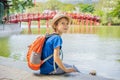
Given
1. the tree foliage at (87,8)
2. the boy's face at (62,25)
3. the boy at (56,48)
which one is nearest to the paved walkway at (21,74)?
the boy at (56,48)

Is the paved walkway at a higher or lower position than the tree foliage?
higher

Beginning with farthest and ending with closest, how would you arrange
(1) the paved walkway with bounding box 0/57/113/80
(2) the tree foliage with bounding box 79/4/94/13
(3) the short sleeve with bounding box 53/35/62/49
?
(2) the tree foliage with bounding box 79/4/94/13 < (1) the paved walkway with bounding box 0/57/113/80 < (3) the short sleeve with bounding box 53/35/62/49

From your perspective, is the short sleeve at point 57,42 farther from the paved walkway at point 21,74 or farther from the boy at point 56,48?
the paved walkway at point 21,74

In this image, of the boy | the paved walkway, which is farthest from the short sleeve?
the paved walkway

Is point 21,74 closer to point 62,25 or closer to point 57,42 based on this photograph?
point 57,42

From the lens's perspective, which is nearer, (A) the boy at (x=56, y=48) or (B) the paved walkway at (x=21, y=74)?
(A) the boy at (x=56, y=48)

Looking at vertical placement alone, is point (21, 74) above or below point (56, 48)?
below

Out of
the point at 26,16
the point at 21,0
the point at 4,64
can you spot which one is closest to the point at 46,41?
the point at 4,64

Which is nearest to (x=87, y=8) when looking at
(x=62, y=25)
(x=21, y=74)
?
(x=21, y=74)

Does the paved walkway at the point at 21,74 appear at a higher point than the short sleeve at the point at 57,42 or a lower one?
lower

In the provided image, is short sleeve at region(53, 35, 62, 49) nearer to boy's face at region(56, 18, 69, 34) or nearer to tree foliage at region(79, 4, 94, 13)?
boy's face at region(56, 18, 69, 34)

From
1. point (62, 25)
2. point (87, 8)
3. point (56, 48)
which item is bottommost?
point (87, 8)

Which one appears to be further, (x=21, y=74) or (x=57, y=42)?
(x=21, y=74)

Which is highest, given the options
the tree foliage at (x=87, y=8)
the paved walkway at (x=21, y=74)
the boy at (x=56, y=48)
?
the boy at (x=56, y=48)
